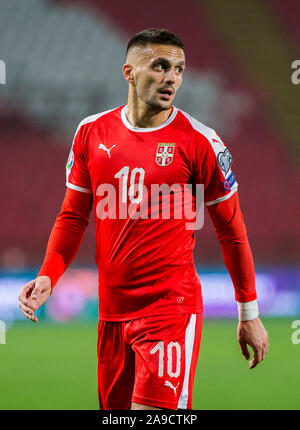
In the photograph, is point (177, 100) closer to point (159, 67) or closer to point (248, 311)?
point (159, 67)

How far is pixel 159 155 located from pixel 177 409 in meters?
1.04

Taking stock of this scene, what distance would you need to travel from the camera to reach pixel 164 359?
2.62 metres

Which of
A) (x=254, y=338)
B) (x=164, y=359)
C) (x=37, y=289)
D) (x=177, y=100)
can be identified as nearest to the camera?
(x=164, y=359)

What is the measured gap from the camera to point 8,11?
496 inches

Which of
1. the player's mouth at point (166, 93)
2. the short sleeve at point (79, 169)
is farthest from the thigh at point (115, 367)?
the player's mouth at point (166, 93)

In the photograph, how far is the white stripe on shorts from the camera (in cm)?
265

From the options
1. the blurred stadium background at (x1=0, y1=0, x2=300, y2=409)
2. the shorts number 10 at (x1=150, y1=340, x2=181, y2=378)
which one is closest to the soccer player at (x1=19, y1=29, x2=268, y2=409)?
the shorts number 10 at (x1=150, y1=340, x2=181, y2=378)

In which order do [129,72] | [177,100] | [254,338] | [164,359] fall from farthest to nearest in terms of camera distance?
1. [177,100]
2. [129,72]
3. [254,338]
4. [164,359]

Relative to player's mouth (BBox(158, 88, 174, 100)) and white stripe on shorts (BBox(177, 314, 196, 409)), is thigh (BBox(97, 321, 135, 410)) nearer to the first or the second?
white stripe on shorts (BBox(177, 314, 196, 409))

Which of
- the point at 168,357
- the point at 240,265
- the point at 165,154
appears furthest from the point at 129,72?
the point at 168,357

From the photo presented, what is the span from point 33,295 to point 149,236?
0.53 m

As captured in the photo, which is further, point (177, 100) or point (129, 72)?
point (177, 100)

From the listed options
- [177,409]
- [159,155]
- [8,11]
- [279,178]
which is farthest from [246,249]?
[8,11]

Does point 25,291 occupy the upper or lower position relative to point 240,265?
lower
